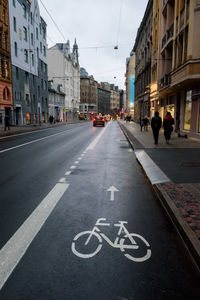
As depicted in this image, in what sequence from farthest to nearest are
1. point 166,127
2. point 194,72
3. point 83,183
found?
point 194,72, point 166,127, point 83,183

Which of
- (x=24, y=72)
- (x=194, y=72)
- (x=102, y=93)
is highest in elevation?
(x=102, y=93)

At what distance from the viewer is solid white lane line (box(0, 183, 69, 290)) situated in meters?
2.67

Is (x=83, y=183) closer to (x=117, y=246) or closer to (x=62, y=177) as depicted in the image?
(x=62, y=177)

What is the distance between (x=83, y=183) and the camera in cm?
602

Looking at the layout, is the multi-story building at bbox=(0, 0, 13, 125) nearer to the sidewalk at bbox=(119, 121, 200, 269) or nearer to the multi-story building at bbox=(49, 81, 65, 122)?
the multi-story building at bbox=(49, 81, 65, 122)

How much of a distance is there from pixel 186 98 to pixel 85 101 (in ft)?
322

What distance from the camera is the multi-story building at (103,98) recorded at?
13138 centimetres

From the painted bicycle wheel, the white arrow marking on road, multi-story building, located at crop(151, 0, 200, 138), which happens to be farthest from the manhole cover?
multi-story building, located at crop(151, 0, 200, 138)

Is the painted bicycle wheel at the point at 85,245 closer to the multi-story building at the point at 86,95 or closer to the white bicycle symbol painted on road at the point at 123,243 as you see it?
the white bicycle symbol painted on road at the point at 123,243

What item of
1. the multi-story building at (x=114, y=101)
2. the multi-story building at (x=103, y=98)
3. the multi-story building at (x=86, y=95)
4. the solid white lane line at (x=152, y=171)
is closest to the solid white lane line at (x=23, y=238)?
the solid white lane line at (x=152, y=171)

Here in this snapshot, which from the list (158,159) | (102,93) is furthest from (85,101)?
(158,159)

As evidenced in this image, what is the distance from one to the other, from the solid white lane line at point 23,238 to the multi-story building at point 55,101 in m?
51.5

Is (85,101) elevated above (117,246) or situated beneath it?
elevated above

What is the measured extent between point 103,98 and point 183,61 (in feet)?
403
